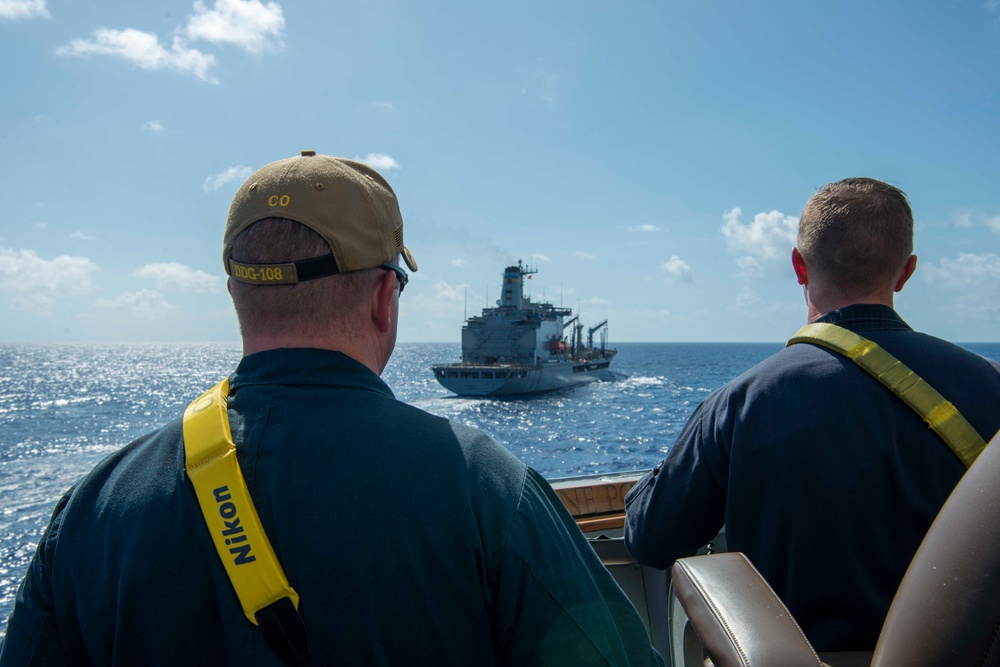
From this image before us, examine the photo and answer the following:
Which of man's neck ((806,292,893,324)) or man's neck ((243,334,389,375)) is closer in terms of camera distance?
man's neck ((243,334,389,375))

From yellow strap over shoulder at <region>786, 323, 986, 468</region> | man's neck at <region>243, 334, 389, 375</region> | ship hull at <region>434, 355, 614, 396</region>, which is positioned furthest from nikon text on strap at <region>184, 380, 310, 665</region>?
ship hull at <region>434, 355, 614, 396</region>

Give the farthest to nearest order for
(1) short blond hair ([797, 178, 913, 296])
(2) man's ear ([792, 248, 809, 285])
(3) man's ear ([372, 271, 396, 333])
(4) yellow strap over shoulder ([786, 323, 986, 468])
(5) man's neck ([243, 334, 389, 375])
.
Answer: (2) man's ear ([792, 248, 809, 285]) → (1) short blond hair ([797, 178, 913, 296]) → (4) yellow strap over shoulder ([786, 323, 986, 468]) → (3) man's ear ([372, 271, 396, 333]) → (5) man's neck ([243, 334, 389, 375])

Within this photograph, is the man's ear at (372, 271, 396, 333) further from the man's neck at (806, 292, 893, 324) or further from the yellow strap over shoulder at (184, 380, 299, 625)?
the man's neck at (806, 292, 893, 324)

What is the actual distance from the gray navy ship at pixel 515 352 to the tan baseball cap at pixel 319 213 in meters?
43.6

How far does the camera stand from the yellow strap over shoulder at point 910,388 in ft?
5.80

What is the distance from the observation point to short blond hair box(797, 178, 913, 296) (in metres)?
2.08

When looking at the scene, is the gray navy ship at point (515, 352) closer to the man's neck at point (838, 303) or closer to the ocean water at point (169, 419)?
the ocean water at point (169, 419)

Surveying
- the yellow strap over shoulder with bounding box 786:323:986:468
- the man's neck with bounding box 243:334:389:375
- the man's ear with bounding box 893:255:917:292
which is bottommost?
the yellow strap over shoulder with bounding box 786:323:986:468

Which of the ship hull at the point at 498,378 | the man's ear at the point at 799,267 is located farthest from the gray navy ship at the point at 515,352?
the man's ear at the point at 799,267

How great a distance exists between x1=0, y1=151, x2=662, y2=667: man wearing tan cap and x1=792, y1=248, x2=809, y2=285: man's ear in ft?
5.01

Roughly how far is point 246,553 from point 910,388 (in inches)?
71.2

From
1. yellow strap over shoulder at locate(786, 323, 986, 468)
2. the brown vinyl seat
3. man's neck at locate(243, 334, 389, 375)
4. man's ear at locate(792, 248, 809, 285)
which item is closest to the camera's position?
the brown vinyl seat

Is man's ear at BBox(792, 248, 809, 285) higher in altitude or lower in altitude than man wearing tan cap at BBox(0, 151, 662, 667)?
higher

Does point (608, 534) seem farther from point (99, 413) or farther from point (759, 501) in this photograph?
point (99, 413)
